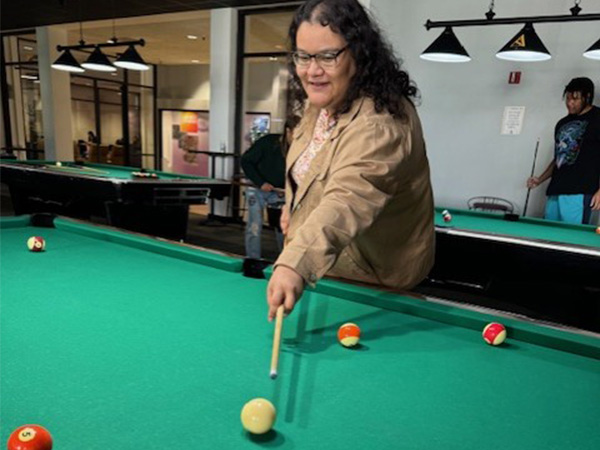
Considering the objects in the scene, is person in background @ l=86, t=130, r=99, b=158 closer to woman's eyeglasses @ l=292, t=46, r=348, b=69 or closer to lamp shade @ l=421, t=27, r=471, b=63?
lamp shade @ l=421, t=27, r=471, b=63

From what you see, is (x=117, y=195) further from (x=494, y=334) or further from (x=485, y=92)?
(x=485, y=92)

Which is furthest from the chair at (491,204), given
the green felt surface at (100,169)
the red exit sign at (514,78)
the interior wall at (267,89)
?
the interior wall at (267,89)

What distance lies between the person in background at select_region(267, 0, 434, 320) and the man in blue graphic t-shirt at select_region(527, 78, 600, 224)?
2.91 meters

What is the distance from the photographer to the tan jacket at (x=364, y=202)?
1004 millimetres

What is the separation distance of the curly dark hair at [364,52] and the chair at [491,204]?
361 centimetres

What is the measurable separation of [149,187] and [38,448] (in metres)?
3.55

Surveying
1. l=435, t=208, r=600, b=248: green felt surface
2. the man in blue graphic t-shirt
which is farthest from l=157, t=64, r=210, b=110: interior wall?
l=435, t=208, r=600, b=248: green felt surface

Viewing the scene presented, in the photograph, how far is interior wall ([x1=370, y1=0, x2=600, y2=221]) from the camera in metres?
4.31

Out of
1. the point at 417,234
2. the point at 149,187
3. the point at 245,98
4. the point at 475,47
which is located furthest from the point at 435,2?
the point at 417,234

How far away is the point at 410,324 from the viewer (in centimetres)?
127

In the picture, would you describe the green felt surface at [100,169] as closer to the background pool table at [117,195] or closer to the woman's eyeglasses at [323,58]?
the background pool table at [117,195]

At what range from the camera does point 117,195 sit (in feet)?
12.6

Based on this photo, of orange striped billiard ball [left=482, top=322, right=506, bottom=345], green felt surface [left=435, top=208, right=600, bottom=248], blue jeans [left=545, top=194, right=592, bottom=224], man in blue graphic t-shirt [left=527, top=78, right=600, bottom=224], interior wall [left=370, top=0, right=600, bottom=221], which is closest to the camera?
orange striped billiard ball [left=482, top=322, right=506, bottom=345]

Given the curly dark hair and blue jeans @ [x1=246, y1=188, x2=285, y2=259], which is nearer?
the curly dark hair
